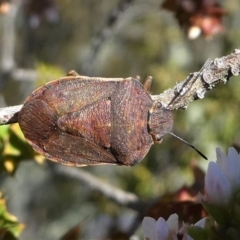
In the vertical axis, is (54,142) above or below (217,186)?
below

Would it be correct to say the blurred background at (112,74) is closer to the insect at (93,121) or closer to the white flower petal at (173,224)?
the insect at (93,121)

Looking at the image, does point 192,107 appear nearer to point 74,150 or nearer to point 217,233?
point 74,150

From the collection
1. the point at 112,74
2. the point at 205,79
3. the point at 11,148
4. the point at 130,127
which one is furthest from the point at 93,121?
the point at 112,74

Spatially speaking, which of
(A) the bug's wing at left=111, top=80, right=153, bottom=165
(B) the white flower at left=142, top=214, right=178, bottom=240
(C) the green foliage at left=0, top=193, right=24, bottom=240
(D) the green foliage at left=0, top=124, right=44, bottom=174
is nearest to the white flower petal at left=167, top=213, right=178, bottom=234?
(B) the white flower at left=142, top=214, right=178, bottom=240

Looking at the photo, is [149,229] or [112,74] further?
[112,74]

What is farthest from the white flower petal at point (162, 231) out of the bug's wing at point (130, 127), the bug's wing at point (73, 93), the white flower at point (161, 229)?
the bug's wing at point (73, 93)

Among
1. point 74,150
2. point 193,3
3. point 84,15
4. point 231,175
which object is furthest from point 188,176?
point 84,15

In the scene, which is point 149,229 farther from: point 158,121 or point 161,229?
point 158,121

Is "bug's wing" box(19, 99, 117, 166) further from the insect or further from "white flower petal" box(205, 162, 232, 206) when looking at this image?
"white flower petal" box(205, 162, 232, 206)
